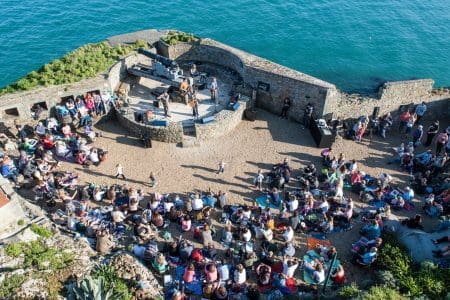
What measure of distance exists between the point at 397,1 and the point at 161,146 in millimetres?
36606

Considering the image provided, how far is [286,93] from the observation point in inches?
1023

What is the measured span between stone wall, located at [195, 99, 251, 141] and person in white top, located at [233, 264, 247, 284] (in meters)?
10.0

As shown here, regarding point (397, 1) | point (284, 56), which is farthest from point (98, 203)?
point (397, 1)

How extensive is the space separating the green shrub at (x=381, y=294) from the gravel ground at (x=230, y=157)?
676cm

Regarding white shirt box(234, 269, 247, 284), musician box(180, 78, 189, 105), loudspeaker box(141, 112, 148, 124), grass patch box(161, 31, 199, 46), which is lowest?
white shirt box(234, 269, 247, 284)

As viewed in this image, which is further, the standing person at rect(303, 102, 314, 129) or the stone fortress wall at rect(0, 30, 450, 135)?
the standing person at rect(303, 102, 314, 129)

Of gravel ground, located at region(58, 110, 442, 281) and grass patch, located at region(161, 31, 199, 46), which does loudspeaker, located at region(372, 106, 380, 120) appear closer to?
gravel ground, located at region(58, 110, 442, 281)

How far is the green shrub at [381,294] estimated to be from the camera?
14.1m

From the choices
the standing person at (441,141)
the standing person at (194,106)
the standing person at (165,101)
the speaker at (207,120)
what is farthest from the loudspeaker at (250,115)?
the standing person at (441,141)

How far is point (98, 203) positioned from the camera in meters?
20.4

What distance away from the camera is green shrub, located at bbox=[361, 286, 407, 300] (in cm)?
1412

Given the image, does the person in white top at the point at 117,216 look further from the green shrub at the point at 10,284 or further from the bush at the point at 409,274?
the bush at the point at 409,274

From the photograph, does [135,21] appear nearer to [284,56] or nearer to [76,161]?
[284,56]

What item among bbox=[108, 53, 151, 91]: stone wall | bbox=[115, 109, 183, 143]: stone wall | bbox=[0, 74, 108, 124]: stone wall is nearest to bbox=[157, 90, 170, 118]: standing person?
bbox=[115, 109, 183, 143]: stone wall
